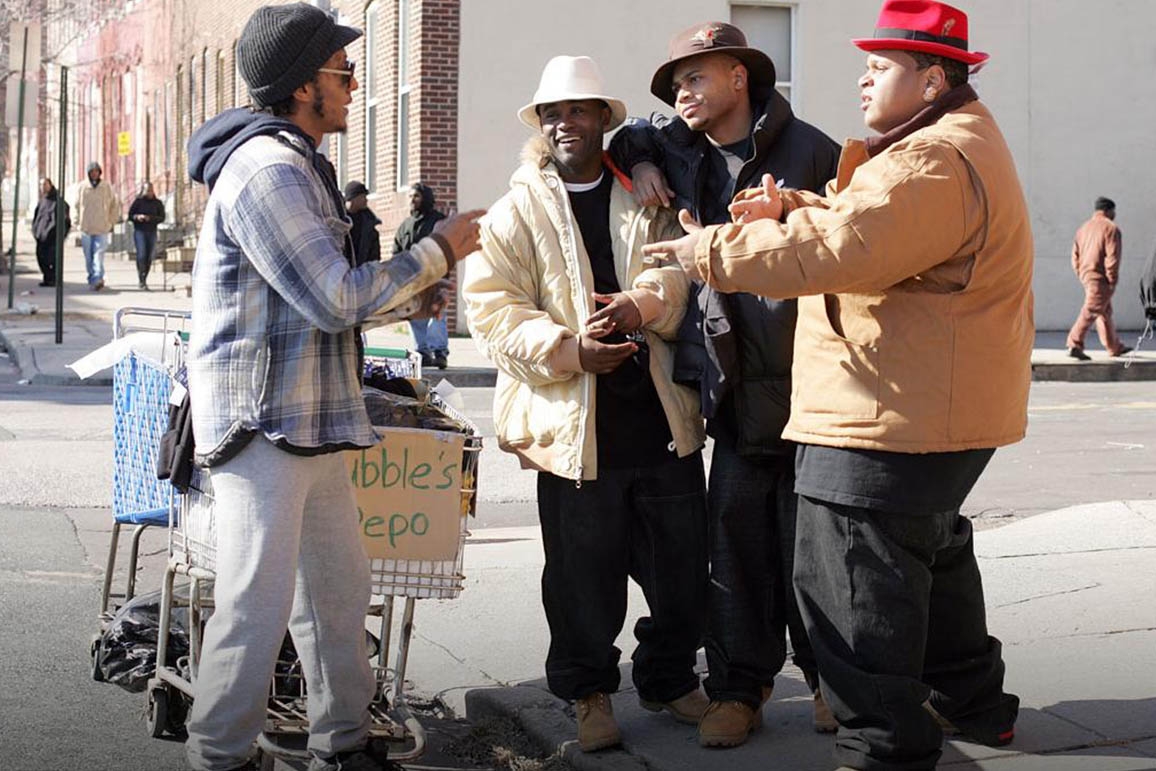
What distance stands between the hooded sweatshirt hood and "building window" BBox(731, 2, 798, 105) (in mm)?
18491

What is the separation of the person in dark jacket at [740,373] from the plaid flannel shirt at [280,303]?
42.7 inches

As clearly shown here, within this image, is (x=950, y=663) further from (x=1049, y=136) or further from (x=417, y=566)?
(x=1049, y=136)

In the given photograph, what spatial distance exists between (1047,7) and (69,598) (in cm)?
1924

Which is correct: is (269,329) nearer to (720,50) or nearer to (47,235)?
(720,50)

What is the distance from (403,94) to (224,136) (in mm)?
18487

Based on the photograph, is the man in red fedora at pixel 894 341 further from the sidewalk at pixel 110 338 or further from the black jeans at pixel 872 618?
the sidewalk at pixel 110 338

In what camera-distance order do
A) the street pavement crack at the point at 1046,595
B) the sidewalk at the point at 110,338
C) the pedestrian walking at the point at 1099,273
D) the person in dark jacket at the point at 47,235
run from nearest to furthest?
1. the street pavement crack at the point at 1046,595
2. the sidewalk at the point at 110,338
3. the pedestrian walking at the point at 1099,273
4. the person in dark jacket at the point at 47,235

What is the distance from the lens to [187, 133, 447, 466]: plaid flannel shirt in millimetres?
4320

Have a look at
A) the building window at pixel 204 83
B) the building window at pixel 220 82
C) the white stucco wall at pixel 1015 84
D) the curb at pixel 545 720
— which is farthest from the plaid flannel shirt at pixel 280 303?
the building window at pixel 204 83

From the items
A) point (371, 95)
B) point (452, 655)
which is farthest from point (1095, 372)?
point (452, 655)

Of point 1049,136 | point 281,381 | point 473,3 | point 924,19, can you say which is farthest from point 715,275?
point 1049,136

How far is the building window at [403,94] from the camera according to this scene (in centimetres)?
2241

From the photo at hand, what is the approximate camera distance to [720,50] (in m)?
5.20

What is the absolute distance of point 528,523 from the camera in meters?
9.70
